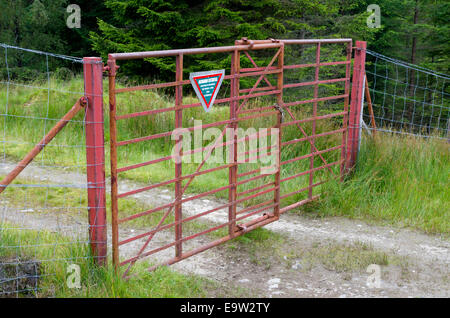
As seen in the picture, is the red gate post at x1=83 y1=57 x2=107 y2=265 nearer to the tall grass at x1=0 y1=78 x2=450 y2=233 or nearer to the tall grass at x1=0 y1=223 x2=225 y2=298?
the tall grass at x1=0 y1=223 x2=225 y2=298

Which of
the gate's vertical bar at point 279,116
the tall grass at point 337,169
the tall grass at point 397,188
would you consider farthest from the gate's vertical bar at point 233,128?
the tall grass at point 397,188

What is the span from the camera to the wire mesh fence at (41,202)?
4.41 m

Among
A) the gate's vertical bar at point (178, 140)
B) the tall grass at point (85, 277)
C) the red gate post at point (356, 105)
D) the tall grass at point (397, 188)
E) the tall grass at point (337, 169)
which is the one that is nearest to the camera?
the tall grass at point (85, 277)

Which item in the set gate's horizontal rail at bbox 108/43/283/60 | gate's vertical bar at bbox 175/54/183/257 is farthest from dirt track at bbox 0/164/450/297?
gate's horizontal rail at bbox 108/43/283/60

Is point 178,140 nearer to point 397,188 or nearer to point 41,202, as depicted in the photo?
point 41,202

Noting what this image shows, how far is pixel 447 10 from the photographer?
2559 cm

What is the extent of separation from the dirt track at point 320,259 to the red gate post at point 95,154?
392 mm

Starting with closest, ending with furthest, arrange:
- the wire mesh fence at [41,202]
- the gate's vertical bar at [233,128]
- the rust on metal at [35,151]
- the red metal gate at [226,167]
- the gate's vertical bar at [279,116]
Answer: the rust on metal at [35,151], the wire mesh fence at [41,202], the red metal gate at [226,167], the gate's vertical bar at [233,128], the gate's vertical bar at [279,116]

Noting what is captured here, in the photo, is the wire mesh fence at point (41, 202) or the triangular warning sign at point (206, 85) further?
the triangular warning sign at point (206, 85)

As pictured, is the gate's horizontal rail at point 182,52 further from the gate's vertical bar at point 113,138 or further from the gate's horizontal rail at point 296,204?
the gate's horizontal rail at point 296,204

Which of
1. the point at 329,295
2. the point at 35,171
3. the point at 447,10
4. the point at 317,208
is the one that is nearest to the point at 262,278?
the point at 329,295

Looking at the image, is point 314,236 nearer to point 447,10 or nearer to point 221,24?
point 221,24

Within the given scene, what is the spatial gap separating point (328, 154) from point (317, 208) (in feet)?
4.00

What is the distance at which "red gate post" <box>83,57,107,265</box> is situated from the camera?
13.9 ft
